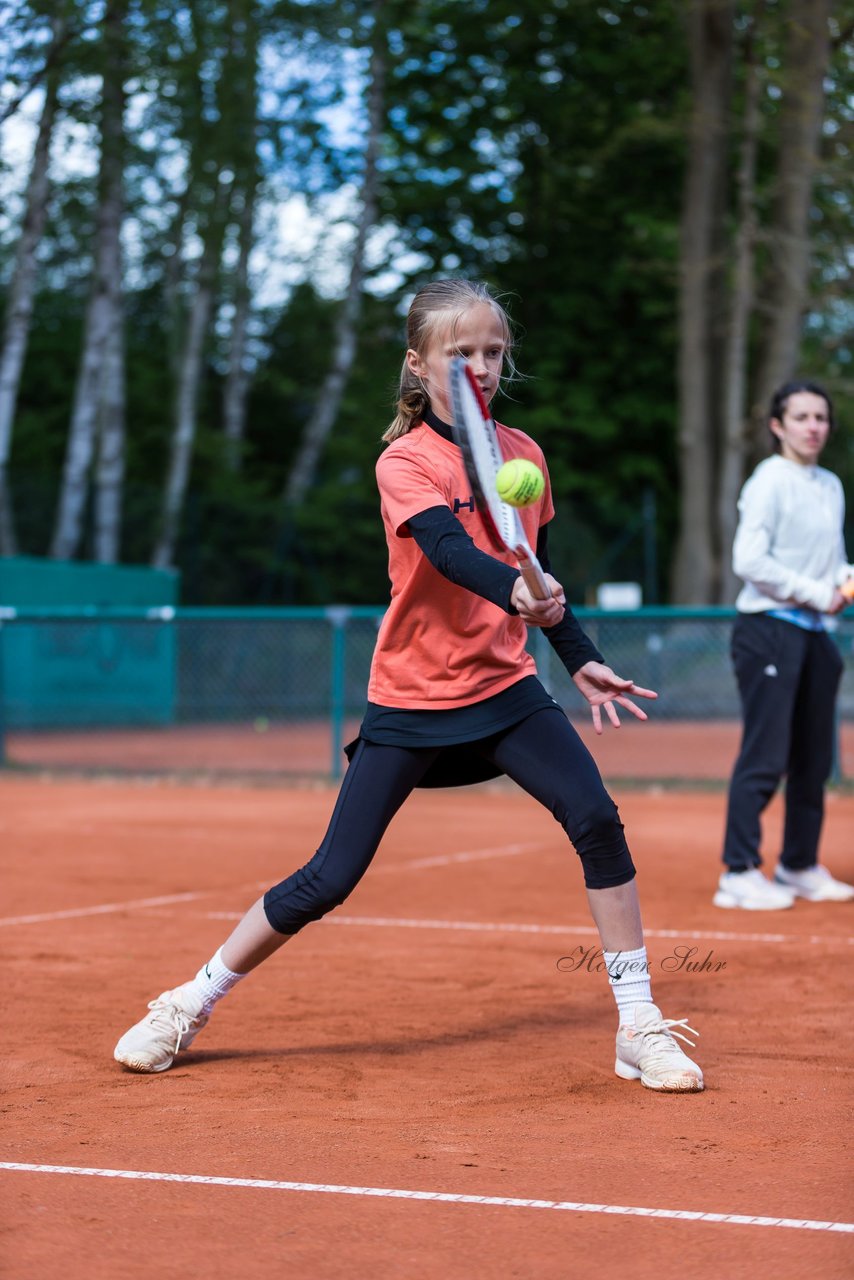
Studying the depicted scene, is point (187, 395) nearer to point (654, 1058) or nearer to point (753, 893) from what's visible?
point (753, 893)

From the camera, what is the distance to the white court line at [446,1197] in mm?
3305

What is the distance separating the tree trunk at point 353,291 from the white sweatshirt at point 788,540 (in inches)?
715

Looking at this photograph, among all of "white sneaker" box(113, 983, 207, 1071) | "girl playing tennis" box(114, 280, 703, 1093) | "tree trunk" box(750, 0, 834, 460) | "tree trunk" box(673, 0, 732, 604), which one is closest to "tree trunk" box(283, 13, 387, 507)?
"tree trunk" box(673, 0, 732, 604)

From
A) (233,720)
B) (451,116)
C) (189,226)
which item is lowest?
(233,720)

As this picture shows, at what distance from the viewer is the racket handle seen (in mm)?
3711

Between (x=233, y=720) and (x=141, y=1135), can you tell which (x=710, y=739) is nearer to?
(x=233, y=720)

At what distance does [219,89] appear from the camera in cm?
2281

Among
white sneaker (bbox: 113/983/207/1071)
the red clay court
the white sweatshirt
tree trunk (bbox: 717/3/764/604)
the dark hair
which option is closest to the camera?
the red clay court

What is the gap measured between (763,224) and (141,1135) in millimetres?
27849

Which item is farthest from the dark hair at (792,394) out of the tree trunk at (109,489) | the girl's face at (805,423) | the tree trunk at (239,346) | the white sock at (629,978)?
the tree trunk at (239,346)

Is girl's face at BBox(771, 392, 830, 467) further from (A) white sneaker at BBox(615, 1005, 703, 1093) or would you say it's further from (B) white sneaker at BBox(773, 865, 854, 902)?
(A) white sneaker at BBox(615, 1005, 703, 1093)

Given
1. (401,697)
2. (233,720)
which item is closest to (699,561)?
(233,720)

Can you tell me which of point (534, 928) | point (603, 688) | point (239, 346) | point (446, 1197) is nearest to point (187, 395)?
point (239, 346)

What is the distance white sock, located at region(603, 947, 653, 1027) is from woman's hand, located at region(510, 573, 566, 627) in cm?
103
